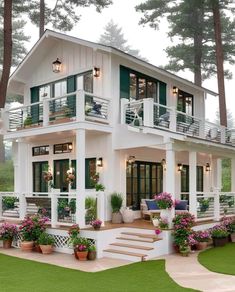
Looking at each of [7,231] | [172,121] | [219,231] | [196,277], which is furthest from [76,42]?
[196,277]

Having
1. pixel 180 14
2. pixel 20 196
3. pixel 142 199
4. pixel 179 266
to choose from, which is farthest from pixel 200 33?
pixel 179 266

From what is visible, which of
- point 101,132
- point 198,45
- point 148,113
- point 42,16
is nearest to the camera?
point 148,113

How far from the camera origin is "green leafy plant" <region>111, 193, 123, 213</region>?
47.5 feet

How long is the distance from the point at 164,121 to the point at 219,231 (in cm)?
449

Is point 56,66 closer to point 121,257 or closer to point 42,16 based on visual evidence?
point 121,257

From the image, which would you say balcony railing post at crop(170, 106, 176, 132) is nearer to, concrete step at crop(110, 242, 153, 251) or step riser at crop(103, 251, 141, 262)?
concrete step at crop(110, 242, 153, 251)

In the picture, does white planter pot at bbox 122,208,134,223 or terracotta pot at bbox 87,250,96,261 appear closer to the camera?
terracotta pot at bbox 87,250,96,261

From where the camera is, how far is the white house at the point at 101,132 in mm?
13438

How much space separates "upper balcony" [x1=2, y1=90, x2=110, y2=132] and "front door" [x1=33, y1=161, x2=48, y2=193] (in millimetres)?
2010

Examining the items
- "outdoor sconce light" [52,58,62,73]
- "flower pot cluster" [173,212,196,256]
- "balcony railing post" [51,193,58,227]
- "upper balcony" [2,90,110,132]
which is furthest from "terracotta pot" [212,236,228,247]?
"outdoor sconce light" [52,58,62,73]

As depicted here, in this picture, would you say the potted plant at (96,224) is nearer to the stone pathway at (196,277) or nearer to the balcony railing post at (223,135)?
the stone pathway at (196,277)

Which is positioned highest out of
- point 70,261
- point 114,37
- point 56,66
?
point 114,37

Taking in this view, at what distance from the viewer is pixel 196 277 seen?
927 centimetres

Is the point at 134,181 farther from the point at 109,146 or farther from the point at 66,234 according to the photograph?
the point at 66,234
